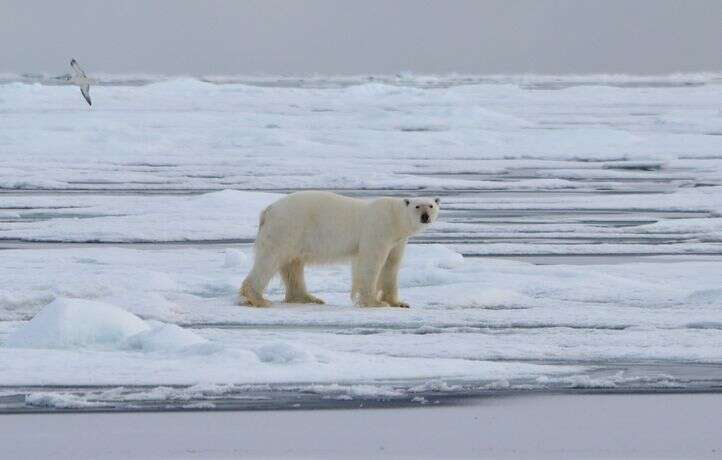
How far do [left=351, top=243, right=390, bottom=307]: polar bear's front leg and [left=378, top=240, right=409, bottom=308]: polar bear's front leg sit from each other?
8cm

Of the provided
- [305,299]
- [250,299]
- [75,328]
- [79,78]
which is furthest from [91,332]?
[79,78]

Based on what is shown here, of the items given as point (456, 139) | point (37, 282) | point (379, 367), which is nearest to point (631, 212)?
point (37, 282)

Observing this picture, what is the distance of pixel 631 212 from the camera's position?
1373 centimetres

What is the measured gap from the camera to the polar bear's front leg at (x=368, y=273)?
7859 mm

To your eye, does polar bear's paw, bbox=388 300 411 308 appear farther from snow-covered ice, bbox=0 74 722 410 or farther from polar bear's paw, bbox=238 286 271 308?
polar bear's paw, bbox=238 286 271 308

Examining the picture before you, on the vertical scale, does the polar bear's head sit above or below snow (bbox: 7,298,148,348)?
above

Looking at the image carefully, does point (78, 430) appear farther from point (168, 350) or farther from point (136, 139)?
point (136, 139)

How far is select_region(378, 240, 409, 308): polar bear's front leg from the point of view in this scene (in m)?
7.96

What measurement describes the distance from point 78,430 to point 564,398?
69.8 inches

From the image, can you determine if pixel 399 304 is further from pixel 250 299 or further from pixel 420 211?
pixel 250 299

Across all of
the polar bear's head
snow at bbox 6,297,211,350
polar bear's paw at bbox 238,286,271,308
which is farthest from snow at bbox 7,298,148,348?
the polar bear's head

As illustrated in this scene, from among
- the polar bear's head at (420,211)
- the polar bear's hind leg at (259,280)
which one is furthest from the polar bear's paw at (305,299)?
the polar bear's head at (420,211)

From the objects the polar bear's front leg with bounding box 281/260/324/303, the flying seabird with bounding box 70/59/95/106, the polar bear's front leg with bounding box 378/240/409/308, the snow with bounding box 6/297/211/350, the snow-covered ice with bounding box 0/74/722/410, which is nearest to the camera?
the snow-covered ice with bounding box 0/74/722/410

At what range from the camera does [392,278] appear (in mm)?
8031
